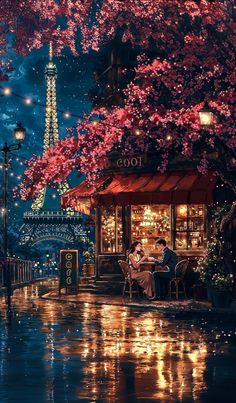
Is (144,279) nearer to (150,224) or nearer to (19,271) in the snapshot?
(150,224)

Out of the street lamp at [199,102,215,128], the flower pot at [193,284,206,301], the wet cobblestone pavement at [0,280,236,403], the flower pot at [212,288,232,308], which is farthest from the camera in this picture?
the flower pot at [193,284,206,301]

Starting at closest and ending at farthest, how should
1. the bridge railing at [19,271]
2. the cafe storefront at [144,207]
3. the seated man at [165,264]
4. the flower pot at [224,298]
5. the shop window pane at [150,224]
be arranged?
the flower pot at [224,298] < the seated man at [165,264] < the cafe storefront at [144,207] < the shop window pane at [150,224] < the bridge railing at [19,271]

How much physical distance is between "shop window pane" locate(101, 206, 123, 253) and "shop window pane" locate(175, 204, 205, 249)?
100 inches

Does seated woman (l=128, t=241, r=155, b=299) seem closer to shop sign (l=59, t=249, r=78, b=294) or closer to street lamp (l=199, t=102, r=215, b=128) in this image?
shop sign (l=59, t=249, r=78, b=294)

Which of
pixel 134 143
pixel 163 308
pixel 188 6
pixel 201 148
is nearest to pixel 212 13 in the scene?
pixel 188 6

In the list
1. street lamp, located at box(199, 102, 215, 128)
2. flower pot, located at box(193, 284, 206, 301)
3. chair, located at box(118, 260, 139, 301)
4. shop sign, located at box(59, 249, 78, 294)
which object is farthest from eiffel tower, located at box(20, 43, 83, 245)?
street lamp, located at box(199, 102, 215, 128)

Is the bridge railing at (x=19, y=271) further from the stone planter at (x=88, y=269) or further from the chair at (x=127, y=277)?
the chair at (x=127, y=277)

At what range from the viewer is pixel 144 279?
95.7 feet

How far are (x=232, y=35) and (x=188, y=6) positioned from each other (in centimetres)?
243

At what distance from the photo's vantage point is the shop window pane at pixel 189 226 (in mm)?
32062

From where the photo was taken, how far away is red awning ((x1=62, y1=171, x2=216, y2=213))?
3012cm

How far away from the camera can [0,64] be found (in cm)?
2725

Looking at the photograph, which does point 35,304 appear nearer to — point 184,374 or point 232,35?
point 232,35

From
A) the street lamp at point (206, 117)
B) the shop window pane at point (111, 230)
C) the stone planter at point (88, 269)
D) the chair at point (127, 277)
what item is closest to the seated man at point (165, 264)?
the chair at point (127, 277)
